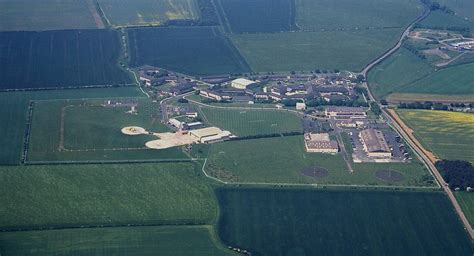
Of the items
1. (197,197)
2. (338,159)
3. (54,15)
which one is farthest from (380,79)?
(54,15)

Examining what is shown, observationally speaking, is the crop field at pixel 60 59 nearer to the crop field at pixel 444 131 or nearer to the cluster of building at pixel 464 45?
the crop field at pixel 444 131

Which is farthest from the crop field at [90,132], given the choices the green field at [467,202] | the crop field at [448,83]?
the crop field at [448,83]

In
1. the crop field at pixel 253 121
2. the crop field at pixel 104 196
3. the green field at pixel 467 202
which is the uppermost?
the crop field at pixel 253 121

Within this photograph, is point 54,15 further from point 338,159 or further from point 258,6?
point 338,159

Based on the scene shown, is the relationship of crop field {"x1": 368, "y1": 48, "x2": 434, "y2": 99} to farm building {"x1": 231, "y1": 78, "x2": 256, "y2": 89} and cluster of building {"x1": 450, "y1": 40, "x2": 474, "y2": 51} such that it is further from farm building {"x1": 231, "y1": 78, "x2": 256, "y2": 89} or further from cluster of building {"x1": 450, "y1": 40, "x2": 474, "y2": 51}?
farm building {"x1": 231, "y1": 78, "x2": 256, "y2": 89}

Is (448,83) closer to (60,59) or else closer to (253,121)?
(253,121)

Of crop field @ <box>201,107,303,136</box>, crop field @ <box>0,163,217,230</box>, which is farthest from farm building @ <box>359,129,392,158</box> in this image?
crop field @ <box>0,163,217,230</box>

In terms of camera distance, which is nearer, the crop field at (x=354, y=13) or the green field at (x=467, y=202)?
the green field at (x=467, y=202)
